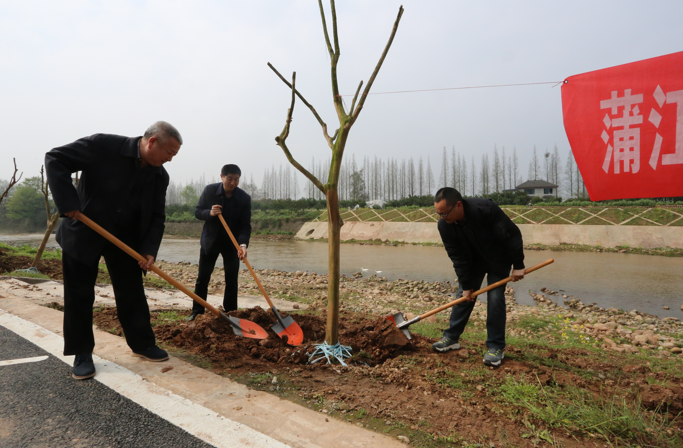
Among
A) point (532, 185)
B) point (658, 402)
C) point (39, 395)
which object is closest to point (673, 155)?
point (658, 402)

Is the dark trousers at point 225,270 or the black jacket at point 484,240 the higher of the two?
the black jacket at point 484,240

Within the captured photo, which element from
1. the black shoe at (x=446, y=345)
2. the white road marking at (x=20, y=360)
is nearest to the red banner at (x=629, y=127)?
the black shoe at (x=446, y=345)

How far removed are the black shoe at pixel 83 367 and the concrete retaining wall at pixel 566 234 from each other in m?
19.6

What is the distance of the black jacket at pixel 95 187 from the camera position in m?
2.32

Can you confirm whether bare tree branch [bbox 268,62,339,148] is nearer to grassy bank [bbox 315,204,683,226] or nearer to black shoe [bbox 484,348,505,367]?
black shoe [bbox 484,348,505,367]

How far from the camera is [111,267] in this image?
2637 millimetres

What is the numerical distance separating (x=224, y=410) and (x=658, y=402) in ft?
8.18

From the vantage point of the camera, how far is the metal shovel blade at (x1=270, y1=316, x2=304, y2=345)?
3512mm

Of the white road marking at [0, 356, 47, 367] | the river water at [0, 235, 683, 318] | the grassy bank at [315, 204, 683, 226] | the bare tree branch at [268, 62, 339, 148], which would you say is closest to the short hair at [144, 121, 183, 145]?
the bare tree branch at [268, 62, 339, 148]

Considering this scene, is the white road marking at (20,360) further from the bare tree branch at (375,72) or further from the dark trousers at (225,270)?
the bare tree branch at (375,72)

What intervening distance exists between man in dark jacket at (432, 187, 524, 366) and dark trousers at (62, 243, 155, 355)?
2373 mm

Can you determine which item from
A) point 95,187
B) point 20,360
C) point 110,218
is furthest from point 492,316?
point 20,360

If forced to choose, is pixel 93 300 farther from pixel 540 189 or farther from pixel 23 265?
pixel 540 189

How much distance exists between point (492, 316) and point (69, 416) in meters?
2.92
